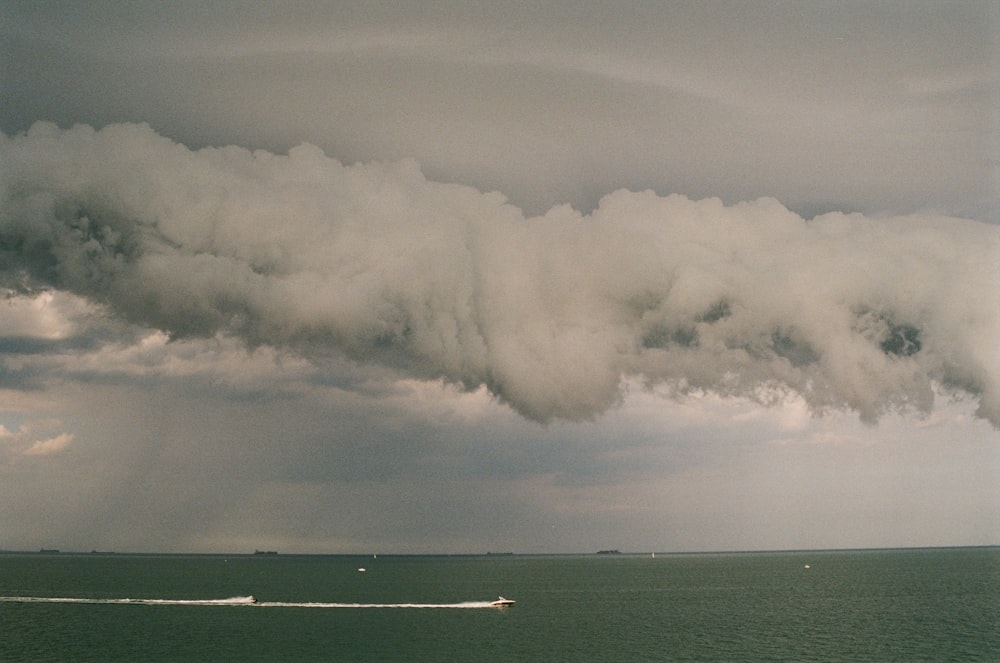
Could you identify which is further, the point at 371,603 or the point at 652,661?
the point at 371,603

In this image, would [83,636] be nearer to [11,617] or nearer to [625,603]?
[11,617]

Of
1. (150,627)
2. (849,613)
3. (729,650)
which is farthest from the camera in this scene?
(849,613)

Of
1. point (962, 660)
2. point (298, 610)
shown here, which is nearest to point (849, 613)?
point (962, 660)

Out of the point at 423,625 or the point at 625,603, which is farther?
the point at 625,603

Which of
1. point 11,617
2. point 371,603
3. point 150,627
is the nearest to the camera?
point 150,627

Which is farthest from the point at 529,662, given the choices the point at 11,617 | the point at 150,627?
the point at 11,617

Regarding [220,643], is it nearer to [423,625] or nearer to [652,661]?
[423,625]

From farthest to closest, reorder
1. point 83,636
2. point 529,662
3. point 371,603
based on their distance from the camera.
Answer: point 371,603
point 83,636
point 529,662

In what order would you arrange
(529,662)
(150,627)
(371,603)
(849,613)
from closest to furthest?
1. (529,662)
2. (150,627)
3. (849,613)
4. (371,603)
